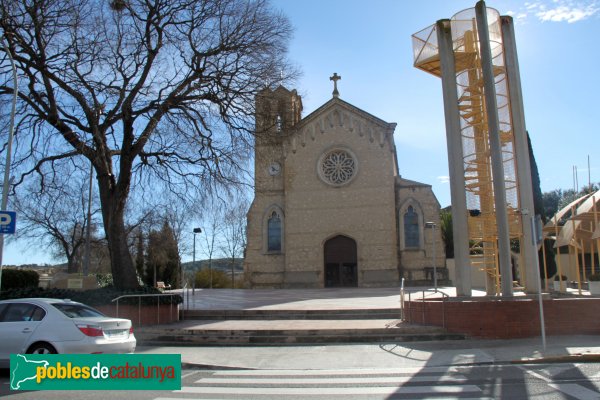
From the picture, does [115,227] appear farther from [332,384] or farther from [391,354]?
[332,384]

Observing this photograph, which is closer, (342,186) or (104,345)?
(104,345)

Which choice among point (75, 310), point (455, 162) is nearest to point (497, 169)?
point (455, 162)

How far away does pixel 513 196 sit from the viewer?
591 inches

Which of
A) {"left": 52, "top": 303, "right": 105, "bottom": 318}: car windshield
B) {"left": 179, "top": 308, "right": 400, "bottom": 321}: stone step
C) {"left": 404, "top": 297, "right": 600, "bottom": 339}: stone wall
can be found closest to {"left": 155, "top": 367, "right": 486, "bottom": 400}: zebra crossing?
{"left": 52, "top": 303, "right": 105, "bottom": 318}: car windshield

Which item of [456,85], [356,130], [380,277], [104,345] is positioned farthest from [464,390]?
[356,130]

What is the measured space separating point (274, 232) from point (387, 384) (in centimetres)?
3073

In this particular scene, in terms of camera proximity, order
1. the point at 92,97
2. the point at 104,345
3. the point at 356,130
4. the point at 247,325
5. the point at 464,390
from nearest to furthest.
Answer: the point at 464,390 < the point at 104,345 < the point at 247,325 < the point at 92,97 < the point at 356,130

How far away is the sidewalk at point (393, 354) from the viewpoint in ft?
32.4

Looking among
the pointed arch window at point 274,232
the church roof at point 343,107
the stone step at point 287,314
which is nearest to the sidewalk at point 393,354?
the stone step at point 287,314

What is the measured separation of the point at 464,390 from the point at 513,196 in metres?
8.91

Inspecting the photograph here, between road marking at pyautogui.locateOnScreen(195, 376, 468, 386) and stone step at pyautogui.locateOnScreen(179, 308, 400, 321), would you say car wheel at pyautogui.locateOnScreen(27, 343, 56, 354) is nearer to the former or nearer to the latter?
road marking at pyautogui.locateOnScreen(195, 376, 468, 386)

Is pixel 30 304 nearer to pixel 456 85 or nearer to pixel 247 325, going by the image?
pixel 247 325

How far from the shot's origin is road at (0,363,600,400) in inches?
287

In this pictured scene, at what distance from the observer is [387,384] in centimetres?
812
